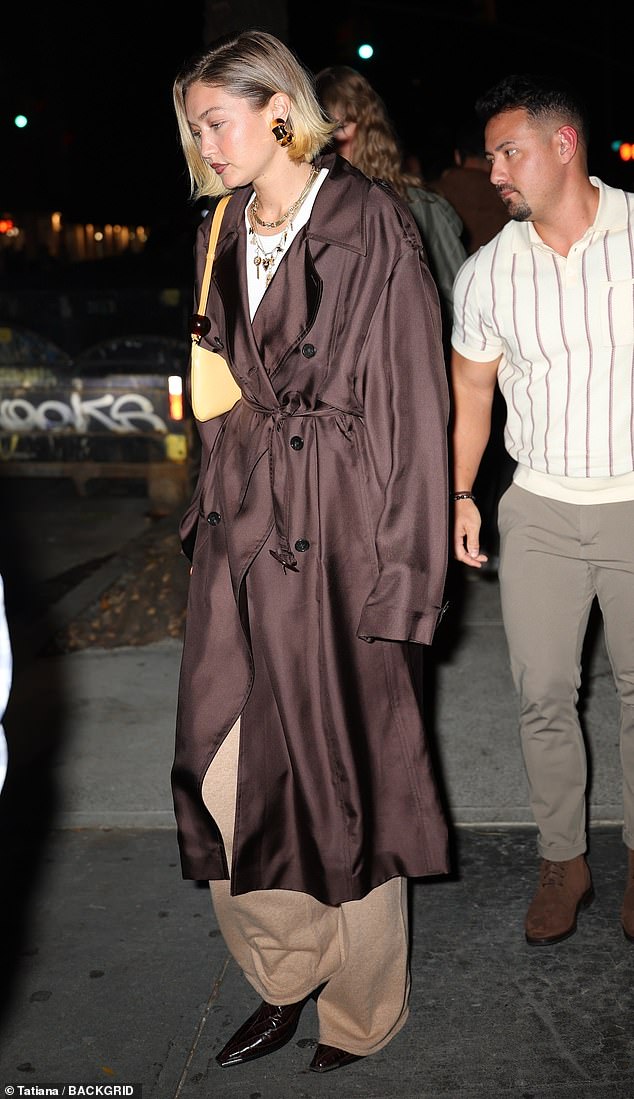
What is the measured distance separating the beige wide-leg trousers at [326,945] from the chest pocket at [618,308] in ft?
4.45

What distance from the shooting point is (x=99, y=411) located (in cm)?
919

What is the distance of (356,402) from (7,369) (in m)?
7.24

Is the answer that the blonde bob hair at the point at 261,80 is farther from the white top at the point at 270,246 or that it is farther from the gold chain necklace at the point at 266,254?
the gold chain necklace at the point at 266,254

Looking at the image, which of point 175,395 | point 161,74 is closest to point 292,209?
point 175,395

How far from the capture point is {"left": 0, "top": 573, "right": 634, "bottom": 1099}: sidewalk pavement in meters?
2.78

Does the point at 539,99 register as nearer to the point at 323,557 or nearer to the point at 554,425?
the point at 554,425

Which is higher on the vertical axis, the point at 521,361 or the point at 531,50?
the point at 531,50

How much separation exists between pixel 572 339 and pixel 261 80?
1.02 m

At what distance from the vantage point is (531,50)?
162 feet

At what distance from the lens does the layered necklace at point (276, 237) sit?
262cm

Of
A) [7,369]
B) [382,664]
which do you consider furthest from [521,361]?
[7,369]

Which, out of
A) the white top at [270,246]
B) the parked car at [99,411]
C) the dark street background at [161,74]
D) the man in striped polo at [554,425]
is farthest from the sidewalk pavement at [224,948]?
the dark street background at [161,74]

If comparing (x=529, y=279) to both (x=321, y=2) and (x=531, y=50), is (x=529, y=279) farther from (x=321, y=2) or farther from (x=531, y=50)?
(x=531, y=50)

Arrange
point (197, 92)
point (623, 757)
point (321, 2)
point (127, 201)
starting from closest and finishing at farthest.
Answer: point (197, 92), point (623, 757), point (321, 2), point (127, 201)
